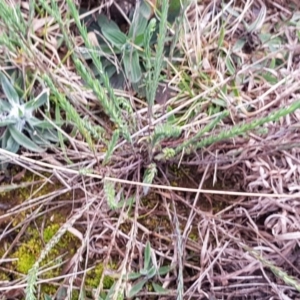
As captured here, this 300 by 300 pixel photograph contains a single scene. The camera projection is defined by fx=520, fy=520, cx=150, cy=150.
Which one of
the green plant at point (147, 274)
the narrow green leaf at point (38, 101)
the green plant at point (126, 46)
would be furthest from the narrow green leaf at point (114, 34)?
the green plant at point (147, 274)

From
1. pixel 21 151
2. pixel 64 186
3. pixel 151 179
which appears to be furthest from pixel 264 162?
pixel 21 151

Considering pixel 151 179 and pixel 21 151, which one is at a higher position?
pixel 21 151

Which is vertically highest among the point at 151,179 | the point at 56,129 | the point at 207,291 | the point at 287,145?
the point at 56,129

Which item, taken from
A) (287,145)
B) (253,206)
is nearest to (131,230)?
(253,206)

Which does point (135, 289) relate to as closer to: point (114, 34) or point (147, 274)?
point (147, 274)

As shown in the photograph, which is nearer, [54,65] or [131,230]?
[131,230]

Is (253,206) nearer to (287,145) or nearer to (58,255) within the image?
(287,145)

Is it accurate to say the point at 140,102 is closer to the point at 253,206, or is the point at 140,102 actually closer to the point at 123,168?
the point at 123,168
